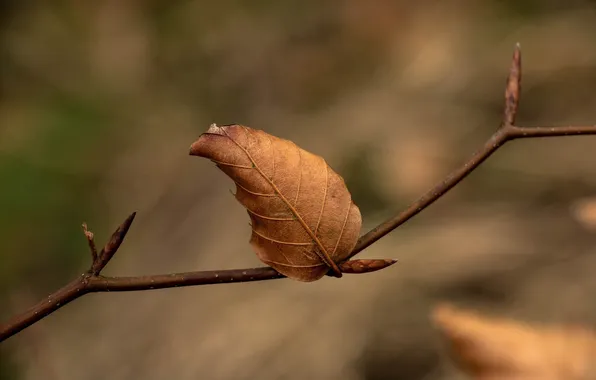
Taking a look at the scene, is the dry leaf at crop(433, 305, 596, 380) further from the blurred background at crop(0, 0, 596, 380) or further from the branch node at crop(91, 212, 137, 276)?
the branch node at crop(91, 212, 137, 276)

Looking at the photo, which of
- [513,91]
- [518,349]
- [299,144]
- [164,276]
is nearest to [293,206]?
[164,276]

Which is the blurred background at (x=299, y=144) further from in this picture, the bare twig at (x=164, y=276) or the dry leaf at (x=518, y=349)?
the bare twig at (x=164, y=276)

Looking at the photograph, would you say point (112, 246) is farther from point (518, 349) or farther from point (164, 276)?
point (518, 349)

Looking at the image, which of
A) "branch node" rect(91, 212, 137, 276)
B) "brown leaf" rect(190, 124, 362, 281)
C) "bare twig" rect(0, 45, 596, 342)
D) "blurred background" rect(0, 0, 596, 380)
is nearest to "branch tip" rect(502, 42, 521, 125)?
"bare twig" rect(0, 45, 596, 342)

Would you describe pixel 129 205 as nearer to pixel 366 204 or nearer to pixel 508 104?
pixel 366 204

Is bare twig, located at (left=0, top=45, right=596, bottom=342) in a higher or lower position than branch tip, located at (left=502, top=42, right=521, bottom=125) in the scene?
lower

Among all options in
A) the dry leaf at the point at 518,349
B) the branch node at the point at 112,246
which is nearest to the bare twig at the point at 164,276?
the branch node at the point at 112,246
